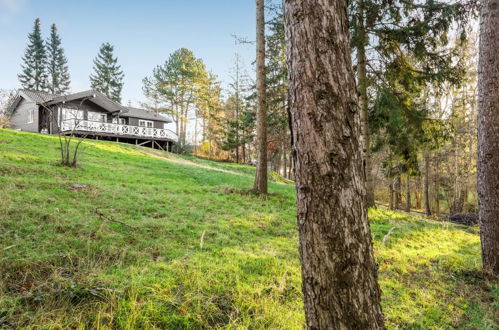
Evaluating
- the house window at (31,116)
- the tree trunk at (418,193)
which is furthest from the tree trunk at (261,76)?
the house window at (31,116)

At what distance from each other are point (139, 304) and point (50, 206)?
362 centimetres

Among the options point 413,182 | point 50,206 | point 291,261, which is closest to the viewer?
point 291,261

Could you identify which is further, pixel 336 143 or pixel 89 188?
pixel 89 188

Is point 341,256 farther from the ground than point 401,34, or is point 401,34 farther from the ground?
point 401,34

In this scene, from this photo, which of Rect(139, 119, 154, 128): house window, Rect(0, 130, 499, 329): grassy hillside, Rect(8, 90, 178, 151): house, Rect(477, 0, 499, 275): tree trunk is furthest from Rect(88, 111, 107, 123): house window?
Rect(477, 0, 499, 275): tree trunk

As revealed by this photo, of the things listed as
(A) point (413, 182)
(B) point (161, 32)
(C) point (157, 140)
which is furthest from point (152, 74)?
(A) point (413, 182)

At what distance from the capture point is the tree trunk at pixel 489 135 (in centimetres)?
424

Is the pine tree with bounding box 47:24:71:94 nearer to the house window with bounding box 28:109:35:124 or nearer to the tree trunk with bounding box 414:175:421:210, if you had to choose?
the house window with bounding box 28:109:35:124

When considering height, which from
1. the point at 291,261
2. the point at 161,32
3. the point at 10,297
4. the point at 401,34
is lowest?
the point at 291,261

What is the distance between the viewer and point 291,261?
415 centimetres

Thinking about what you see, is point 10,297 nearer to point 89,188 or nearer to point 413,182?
point 89,188

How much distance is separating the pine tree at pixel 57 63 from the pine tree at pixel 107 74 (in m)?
5.64

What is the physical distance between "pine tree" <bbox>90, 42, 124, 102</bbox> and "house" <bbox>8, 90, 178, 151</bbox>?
17.3 meters

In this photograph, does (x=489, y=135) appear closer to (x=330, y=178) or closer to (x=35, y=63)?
(x=330, y=178)
